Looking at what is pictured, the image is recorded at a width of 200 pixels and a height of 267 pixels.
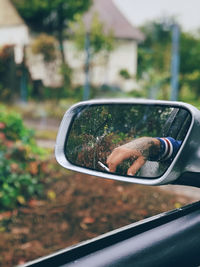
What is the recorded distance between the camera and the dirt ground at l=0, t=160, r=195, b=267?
123 inches

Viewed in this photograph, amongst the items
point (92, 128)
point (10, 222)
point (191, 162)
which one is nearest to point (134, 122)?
point (92, 128)

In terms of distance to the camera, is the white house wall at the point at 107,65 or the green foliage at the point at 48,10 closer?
the green foliage at the point at 48,10

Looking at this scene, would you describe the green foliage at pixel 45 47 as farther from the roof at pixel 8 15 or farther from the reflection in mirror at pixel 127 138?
the reflection in mirror at pixel 127 138

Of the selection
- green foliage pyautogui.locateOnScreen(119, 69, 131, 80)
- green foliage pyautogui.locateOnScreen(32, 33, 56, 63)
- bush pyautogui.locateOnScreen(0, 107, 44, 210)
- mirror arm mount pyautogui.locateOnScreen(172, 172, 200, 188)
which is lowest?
bush pyautogui.locateOnScreen(0, 107, 44, 210)

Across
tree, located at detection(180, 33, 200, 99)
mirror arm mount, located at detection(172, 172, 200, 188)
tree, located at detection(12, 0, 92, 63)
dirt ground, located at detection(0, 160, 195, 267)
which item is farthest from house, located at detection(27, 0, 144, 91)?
mirror arm mount, located at detection(172, 172, 200, 188)

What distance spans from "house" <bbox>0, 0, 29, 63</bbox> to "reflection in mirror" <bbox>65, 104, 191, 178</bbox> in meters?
9.51

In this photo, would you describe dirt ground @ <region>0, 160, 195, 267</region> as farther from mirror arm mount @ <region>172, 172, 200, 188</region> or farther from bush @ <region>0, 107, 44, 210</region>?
mirror arm mount @ <region>172, 172, 200, 188</region>

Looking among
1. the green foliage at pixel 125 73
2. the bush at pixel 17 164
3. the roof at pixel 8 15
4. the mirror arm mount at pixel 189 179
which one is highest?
the roof at pixel 8 15

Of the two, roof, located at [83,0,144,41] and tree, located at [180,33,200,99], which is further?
tree, located at [180,33,200,99]

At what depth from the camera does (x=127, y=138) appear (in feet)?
3.57

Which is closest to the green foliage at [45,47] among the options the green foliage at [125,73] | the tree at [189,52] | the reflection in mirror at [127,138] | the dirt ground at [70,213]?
the green foliage at [125,73]

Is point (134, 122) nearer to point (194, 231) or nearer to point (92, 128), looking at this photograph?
point (92, 128)

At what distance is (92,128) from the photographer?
1.08 metres

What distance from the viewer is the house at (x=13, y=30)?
34.1 ft
